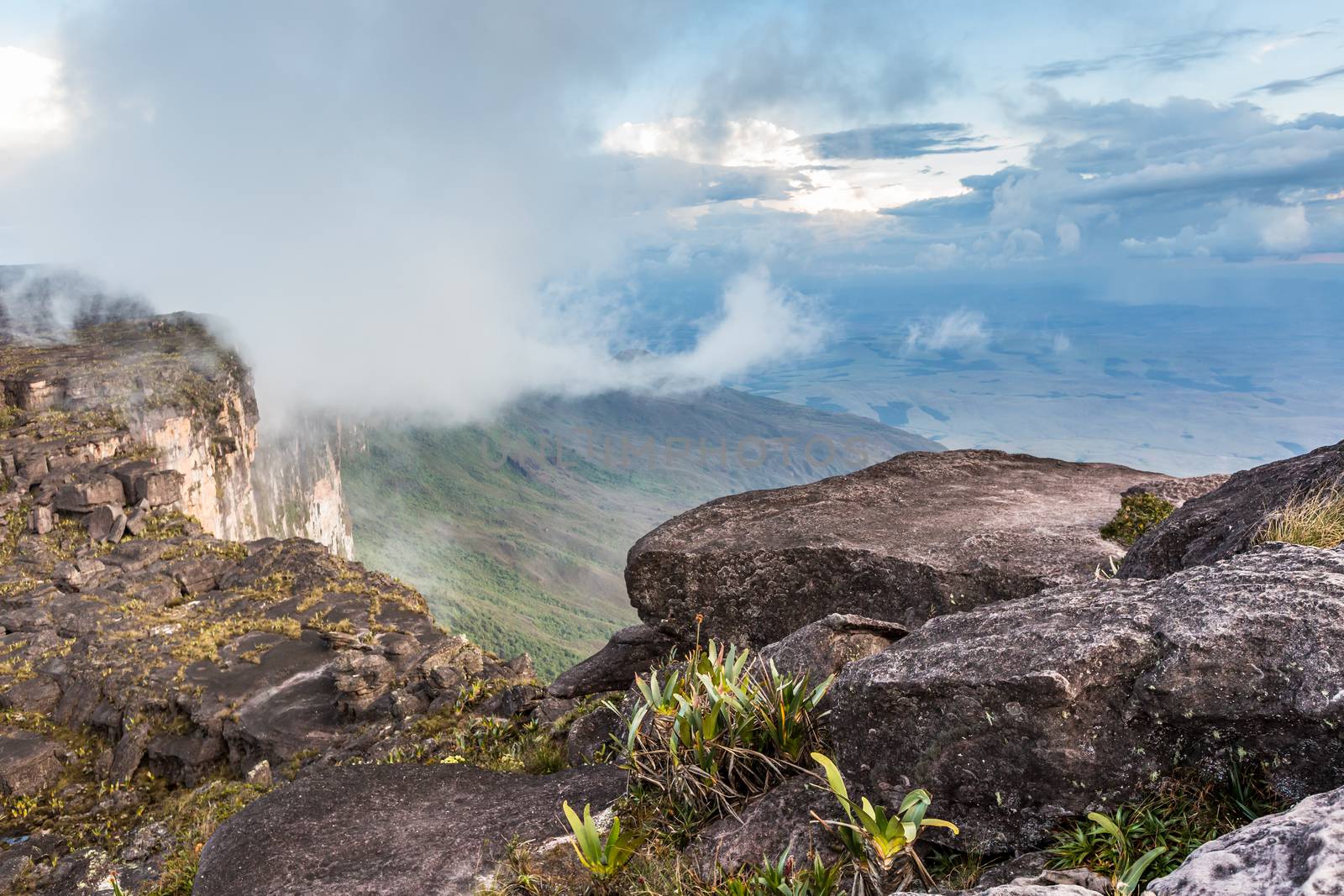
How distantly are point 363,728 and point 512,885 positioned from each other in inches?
731

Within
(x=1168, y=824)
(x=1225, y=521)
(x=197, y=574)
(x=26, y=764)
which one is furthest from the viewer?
(x=197, y=574)

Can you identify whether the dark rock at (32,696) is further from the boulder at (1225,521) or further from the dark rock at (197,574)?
the boulder at (1225,521)

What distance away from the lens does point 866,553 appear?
36.7ft

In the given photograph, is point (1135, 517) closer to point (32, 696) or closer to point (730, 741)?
point (730, 741)

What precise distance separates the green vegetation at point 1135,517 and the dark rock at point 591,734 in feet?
23.0

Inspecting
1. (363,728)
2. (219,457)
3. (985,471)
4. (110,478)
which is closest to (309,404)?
(219,457)

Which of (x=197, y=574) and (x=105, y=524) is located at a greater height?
(x=105, y=524)

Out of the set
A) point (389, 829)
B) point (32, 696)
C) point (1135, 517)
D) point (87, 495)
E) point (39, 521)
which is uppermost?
point (1135, 517)

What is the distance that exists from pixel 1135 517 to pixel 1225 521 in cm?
330

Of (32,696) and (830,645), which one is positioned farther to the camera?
(32,696)

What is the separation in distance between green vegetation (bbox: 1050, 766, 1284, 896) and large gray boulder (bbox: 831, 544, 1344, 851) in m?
0.11

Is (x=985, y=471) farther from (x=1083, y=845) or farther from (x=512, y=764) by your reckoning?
(x=1083, y=845)

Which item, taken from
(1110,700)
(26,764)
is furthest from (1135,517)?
(26,764)

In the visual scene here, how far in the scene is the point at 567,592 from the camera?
196125 millimetres
